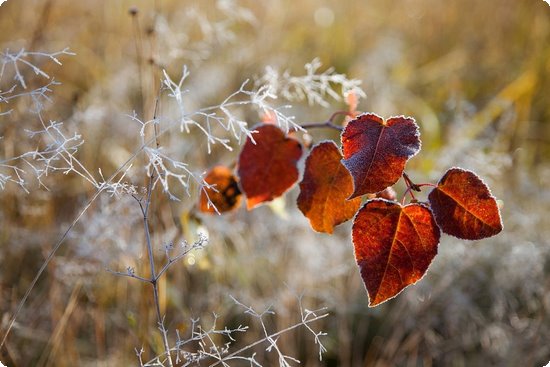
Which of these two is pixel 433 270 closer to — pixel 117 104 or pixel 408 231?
pixel 408 231

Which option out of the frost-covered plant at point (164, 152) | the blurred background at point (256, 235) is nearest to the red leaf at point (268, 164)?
the frost-covered plant at point (164, 152)

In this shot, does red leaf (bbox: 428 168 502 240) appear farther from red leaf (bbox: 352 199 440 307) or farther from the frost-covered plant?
the frost-covered plant

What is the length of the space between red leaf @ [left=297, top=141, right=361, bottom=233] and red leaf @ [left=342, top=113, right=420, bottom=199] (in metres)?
0.08

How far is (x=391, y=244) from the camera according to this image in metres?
0.59

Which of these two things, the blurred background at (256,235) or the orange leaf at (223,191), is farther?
the blurred background at (256,235)

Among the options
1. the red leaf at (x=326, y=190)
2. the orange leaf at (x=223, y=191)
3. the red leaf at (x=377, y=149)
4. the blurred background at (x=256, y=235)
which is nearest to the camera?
the red leaf at (x=377, y=149)

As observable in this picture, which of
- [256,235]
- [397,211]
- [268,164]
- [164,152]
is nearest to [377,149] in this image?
[397,211]

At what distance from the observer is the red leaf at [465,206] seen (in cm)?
59

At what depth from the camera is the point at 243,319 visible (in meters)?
1.57

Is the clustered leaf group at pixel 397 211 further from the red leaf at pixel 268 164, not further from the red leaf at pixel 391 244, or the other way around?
the red leaf at pixel 268 164

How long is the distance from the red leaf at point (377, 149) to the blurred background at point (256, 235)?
0.56ft

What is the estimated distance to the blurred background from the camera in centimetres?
119

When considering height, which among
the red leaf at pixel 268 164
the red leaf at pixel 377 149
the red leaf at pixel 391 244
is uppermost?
the red leaf at pixel 377 149

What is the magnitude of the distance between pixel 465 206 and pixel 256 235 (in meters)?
1.14
